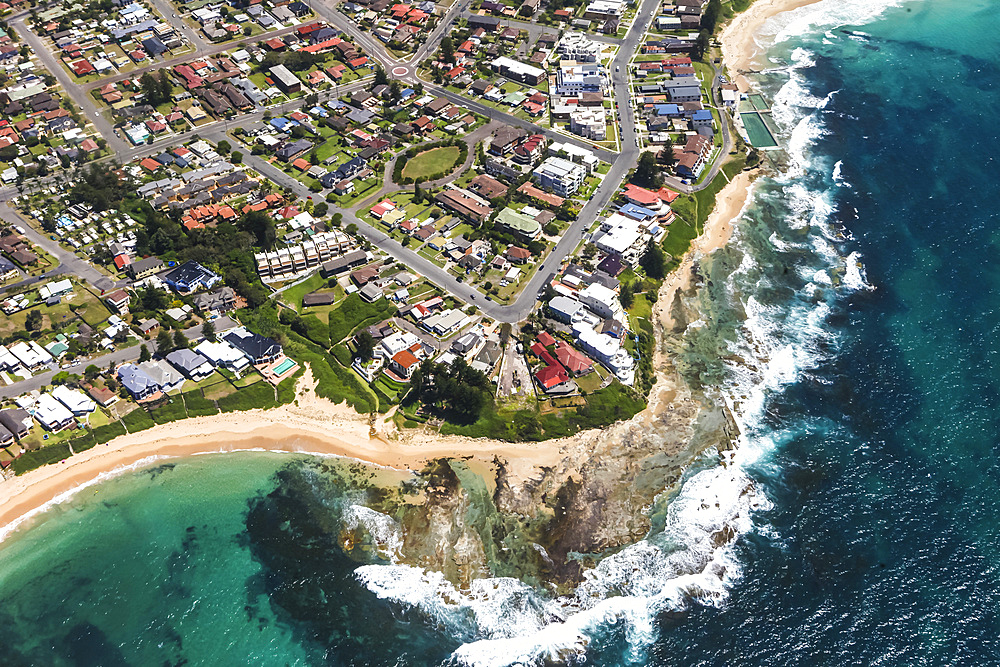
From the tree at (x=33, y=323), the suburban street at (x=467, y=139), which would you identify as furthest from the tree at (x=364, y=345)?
the tree at (x=33, y=323)

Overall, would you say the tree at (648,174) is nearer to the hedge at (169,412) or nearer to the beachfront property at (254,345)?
the beachfront property at (254,345)

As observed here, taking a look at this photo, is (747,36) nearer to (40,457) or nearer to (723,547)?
(723,547)

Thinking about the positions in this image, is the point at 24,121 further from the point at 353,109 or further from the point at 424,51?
the point at 424,51

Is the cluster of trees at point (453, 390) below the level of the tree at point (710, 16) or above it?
below

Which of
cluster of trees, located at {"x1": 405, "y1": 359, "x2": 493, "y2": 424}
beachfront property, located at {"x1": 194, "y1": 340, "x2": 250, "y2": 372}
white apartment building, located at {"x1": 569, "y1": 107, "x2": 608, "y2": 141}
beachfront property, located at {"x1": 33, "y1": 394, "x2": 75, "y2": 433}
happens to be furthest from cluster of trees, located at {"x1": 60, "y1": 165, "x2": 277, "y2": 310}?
white apartment building, located at {"x1": 569, "y1": 107, "x2": 608, "y2": 141}

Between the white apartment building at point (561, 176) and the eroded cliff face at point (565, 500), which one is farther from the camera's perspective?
the white apartment building at point (561, 176)

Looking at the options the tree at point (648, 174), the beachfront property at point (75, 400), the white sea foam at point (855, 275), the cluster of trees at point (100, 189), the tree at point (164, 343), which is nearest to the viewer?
the beachfront property at point (75, 400)

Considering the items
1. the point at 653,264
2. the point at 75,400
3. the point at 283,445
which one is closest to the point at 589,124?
the point at 653,264

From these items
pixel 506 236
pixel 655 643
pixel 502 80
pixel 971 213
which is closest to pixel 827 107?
pixel 971 213
